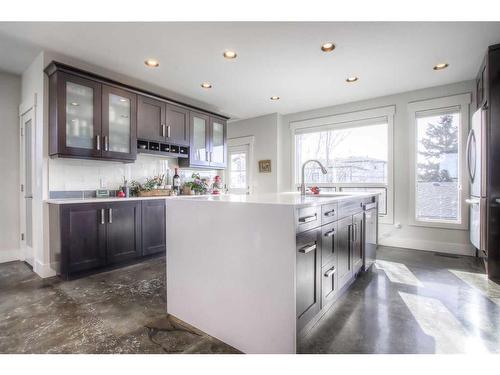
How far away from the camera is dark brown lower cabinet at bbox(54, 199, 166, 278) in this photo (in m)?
2.59

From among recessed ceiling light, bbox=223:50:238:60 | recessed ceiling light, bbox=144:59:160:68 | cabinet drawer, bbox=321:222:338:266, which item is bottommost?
cabinet drawer, bbox=321:222:338:266

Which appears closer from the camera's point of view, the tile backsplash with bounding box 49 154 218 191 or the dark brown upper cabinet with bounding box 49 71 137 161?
the dark brown upper cabinet with bounding box 49 71 137 161

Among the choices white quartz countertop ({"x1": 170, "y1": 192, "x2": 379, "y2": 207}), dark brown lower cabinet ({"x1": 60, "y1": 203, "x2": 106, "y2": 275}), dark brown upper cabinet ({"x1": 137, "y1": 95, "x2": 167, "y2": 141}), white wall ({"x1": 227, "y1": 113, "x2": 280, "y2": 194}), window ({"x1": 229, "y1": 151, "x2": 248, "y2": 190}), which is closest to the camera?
white quartz countertop ({"x1": 170, "y1": 192, "x2": 379, "y2": 207})

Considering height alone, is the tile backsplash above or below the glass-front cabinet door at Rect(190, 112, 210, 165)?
below

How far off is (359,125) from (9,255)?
223 inches

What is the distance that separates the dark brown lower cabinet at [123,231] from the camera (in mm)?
2904

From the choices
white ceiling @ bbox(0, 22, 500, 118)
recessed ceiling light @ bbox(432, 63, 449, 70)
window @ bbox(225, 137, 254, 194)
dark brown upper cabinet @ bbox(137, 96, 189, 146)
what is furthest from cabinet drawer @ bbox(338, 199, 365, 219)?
window @ bbox(225, 137, 254, 194)

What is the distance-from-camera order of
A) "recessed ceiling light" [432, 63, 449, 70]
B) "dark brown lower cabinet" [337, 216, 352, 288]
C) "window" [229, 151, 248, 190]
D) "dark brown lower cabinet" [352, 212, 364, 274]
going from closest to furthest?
"dark brown lower cabinet" [337, 216, 352, 288], "dark brown lower cabinet" [352, 212, 364, 274], "recessed ceiling light" [432, 63, 449, 70], "window" [229, 151, 248, 190]

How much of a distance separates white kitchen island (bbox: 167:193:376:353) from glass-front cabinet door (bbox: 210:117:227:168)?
2895 mm

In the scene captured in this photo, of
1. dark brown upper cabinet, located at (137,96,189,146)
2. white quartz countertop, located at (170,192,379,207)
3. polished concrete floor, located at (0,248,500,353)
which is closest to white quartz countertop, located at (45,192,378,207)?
white quartz countertop, located at (170,192,379,207)

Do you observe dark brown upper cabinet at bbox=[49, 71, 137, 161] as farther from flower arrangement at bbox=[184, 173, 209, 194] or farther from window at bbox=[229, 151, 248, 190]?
window at bbox=[229, 151, 248, 190]

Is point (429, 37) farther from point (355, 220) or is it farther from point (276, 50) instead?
point (355, 220)

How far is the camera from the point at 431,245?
12.4 ft
